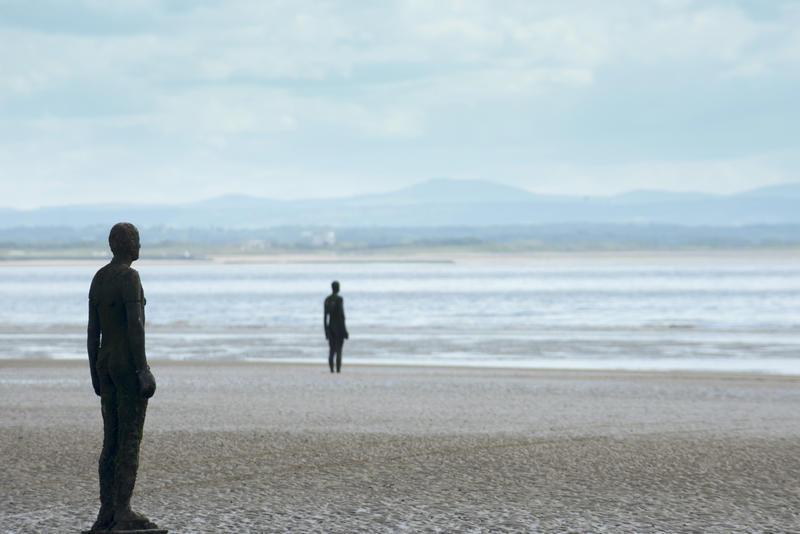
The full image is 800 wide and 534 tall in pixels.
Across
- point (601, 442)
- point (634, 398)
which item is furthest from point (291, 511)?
point (634, 398)

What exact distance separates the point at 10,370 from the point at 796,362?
1956 cm

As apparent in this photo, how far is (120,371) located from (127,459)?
67cm

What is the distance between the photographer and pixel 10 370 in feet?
79.6

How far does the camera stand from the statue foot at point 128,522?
7977 millimetres

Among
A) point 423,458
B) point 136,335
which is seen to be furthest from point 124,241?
point 423,458

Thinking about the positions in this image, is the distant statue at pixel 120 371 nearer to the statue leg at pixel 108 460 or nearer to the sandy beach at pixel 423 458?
the statue leg at pixel 108 460

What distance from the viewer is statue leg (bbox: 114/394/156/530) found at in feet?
26.0

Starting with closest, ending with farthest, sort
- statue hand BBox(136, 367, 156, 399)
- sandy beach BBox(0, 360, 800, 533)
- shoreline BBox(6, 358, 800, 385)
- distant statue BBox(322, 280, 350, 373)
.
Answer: statue hand BBox(136, 367, 156, 399), sandy beach BBox(0, 360, 800, 533), distant statue BBox(322, 280, 350, 373), shoreline BBox(6, 358, 800, 385)

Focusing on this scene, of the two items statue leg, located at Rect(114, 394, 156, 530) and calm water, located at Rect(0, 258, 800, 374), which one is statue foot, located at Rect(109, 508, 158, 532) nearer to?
statue leg, located at Rect(114, 394, 156, 530)

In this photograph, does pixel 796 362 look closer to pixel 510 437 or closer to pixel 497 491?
pixel 510 437

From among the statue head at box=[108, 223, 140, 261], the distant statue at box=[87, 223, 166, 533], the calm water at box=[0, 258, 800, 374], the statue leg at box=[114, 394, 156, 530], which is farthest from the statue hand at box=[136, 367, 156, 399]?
the calm water at box=[0, 258, 800, 374]

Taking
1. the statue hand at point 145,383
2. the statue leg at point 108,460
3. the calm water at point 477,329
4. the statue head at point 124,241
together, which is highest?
the statue head at point 124,241

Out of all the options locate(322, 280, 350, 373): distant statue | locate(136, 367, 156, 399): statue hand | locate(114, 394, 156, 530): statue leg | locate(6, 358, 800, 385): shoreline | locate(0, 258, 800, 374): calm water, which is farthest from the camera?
locate(0, 258, 800, 374): calm water

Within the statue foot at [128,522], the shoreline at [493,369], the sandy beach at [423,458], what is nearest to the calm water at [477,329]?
the shoreline at [493,369]
